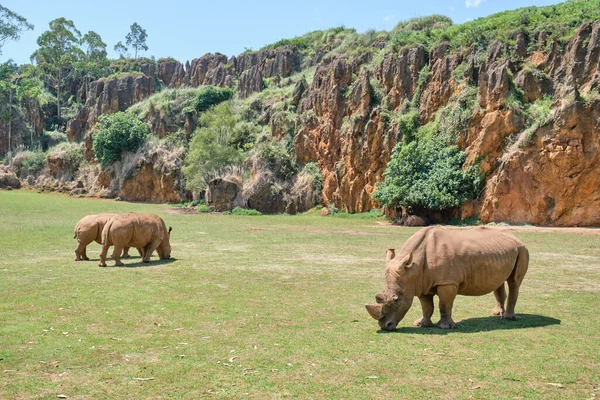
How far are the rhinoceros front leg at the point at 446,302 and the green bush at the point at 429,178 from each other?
2620cm

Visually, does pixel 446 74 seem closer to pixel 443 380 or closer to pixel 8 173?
pixel 443 380

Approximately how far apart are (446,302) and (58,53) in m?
90.0

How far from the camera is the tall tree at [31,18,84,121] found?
8181cm

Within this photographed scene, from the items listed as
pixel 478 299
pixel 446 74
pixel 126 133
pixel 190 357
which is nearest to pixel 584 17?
pixel 446 74

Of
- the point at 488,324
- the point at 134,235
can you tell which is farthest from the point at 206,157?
the point at 488,324

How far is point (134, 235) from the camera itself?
622 inches

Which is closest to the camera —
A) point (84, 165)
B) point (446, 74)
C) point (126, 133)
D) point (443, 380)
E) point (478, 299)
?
point (443, 380)

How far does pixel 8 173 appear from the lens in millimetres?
62562

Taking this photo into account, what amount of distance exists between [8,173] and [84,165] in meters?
8.72

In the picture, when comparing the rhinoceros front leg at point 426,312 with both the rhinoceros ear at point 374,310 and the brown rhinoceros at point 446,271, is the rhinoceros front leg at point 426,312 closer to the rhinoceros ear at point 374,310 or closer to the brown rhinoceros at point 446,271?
the brown rhinoceros at point 446,271

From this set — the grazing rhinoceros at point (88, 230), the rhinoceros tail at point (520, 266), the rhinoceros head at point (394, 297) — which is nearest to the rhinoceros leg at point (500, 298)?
the rhinoceros tail at point (520, 266)

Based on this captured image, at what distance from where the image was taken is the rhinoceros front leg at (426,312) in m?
9.08

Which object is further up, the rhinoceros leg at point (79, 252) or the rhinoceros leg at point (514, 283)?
the rhinoceros leg at point (514, 283)

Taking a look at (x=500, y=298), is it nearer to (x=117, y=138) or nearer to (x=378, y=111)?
(x=378, y=111)
